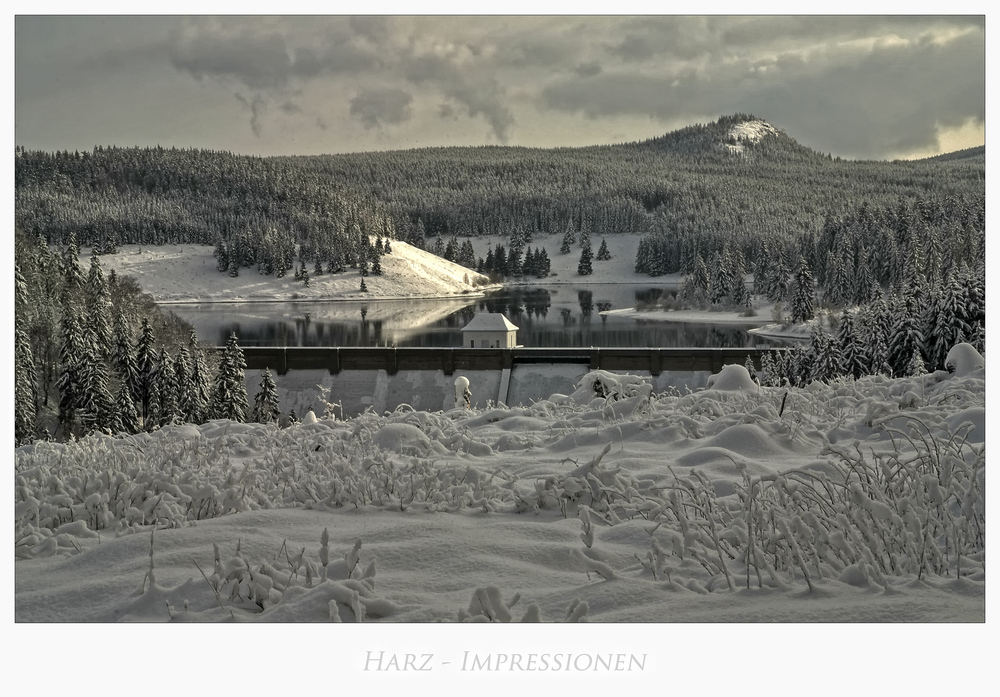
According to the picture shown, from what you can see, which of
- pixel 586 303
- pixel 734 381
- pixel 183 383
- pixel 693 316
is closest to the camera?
pixel 734 381

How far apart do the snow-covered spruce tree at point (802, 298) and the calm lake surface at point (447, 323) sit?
331 centimetres

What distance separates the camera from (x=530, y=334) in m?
50.7

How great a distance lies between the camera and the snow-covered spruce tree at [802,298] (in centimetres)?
4956

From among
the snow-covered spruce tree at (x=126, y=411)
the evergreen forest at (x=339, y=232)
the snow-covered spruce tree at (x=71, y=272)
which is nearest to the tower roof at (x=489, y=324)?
the evergreen forest at (x=339, y=232)

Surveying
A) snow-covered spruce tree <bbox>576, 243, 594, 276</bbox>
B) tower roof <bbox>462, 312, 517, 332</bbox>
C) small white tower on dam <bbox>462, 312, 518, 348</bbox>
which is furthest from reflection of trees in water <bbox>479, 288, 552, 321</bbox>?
small white tower on dam <bbox>462, 312, 518, 348</bbox>

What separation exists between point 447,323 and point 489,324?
39.3 ft

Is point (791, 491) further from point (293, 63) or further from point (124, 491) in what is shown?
point (293, 63)

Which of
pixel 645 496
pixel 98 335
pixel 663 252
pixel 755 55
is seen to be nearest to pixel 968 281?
pixel 755 55

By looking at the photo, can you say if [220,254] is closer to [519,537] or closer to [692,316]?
[519,537]

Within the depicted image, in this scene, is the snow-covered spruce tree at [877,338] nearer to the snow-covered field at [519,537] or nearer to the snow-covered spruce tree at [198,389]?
the snow-covered field at [519,537]

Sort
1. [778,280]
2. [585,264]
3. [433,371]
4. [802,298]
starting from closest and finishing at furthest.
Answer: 1. [433,371]
2. [802,298]
3. [778,280]
4. [585,264]

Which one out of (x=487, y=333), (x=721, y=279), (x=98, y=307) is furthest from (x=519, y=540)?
(x=721, y=279)

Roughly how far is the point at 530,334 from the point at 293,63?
142 feet

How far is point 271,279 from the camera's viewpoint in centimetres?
4150
